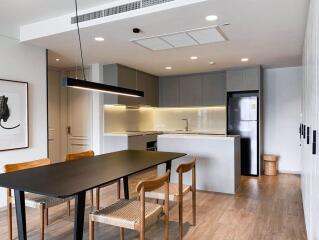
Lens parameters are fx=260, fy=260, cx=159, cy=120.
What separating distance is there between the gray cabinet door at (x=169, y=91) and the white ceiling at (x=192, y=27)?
1.60 m

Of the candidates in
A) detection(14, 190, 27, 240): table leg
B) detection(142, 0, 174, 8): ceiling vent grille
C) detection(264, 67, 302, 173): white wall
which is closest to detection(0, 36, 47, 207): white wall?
detection(14, 190, 27, 240): table leg

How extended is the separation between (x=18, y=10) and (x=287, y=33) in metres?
3.53

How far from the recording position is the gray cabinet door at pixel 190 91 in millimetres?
6707

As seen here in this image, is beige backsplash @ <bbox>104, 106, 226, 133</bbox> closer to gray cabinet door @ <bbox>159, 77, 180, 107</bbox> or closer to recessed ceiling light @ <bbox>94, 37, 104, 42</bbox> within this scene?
gray cabinet door @ <bbox>159, 77, 180, 107</bbox>

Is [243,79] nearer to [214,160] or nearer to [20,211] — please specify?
[214,160]

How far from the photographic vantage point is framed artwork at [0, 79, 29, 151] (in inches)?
143

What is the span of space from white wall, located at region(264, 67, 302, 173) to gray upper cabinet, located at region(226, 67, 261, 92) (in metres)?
0.59

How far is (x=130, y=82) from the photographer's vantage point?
19.4 ft

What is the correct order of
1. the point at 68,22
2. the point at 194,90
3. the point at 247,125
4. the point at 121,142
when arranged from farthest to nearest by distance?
the point at 194,90, the point at 247,125, the point at 121,142, the point at 68,22

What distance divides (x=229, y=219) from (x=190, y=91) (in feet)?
13.4

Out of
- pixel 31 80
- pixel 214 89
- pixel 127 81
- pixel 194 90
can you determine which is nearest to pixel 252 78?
pixel 214 89

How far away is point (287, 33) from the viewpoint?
3.56m

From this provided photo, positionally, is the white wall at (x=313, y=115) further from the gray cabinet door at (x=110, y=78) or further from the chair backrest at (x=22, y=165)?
the gray cabinet door at (x=110, y=78)


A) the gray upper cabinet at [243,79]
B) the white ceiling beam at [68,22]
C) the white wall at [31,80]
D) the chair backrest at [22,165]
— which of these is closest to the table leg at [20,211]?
the chair backrest at [22,165]
